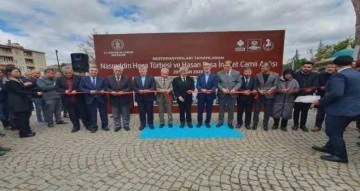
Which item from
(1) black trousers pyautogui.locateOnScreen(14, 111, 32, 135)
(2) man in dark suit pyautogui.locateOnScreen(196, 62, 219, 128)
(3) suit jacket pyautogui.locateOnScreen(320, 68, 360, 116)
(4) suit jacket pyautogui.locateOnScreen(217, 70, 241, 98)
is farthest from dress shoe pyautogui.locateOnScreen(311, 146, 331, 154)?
(1) black trousers pyautogui.locateOnScreen(14, 111, 32, 135)

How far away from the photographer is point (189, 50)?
795cm

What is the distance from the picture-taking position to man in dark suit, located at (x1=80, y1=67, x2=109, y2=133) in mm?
5793

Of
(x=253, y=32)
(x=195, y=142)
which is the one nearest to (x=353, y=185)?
(x=195, y=142)

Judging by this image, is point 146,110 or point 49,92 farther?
point 49,92

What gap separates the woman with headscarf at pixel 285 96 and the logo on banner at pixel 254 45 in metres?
2.53

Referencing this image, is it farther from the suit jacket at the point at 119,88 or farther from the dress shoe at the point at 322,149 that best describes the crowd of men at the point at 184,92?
the dress shoe at the point at 322,149

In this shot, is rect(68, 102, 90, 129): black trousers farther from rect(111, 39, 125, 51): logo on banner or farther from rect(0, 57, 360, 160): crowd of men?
rect(111, 39, 125, 51): logo on banner

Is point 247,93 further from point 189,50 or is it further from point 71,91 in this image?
point 71,91

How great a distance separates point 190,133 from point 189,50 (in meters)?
3.52

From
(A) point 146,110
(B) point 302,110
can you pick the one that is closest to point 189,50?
(A) point 146,110

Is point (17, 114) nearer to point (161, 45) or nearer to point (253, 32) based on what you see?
point (161, 45)

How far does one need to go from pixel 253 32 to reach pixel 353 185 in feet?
19.7

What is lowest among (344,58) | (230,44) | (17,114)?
(17,114)

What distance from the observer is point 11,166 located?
3875mm
